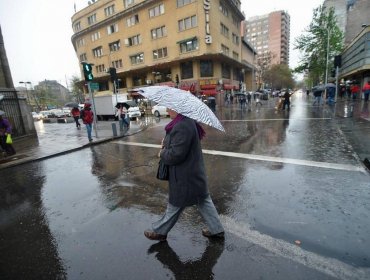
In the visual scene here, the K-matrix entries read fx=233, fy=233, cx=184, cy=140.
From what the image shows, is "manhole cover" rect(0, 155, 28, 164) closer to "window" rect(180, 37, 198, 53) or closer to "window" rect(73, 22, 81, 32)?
"window" rect(180, 37, 198, 53)

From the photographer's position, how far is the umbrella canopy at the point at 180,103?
250cm

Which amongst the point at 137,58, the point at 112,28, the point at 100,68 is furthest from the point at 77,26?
the point at 137,58

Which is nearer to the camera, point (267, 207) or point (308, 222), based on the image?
point (308, 222)

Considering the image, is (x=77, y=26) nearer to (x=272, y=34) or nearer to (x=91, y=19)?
(x=91, y=19)

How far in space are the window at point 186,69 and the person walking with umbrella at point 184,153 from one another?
110ft

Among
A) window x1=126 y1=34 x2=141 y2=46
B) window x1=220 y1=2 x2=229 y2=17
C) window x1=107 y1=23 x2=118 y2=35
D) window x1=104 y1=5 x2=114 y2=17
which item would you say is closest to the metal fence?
window x1=126 y1=34 x2=141 y2=46

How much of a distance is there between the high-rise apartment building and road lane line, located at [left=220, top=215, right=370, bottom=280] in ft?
428

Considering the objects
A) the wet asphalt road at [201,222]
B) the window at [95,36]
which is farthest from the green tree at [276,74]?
the wet asphalt road at [201,222]

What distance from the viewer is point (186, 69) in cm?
3569

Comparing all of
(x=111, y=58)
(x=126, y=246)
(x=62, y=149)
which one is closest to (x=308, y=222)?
(x=126, y=246)

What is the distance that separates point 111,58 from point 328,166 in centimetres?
4483

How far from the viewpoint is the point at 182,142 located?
2.58 metres

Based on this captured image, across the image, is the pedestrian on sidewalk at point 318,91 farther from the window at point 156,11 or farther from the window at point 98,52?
the window at point 98,52

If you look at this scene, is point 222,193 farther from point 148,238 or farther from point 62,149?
point 62,149
